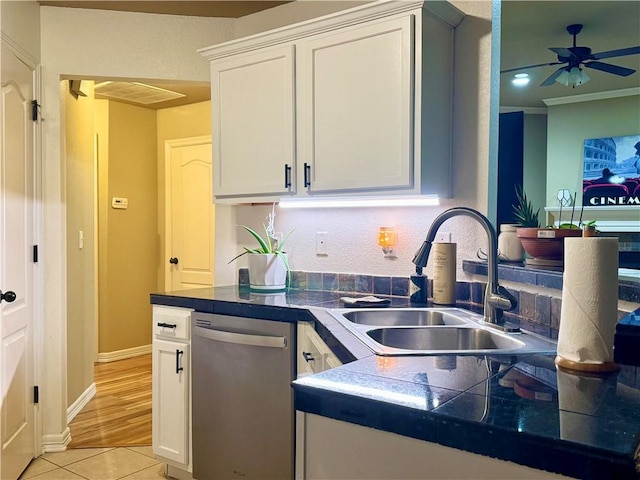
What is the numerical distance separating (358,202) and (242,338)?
88cm

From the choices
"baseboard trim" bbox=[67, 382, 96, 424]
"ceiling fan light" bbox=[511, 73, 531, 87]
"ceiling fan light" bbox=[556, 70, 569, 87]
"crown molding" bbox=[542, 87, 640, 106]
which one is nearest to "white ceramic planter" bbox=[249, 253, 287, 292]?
"baseboard trim" bbox=[67, 382, 96, 424]

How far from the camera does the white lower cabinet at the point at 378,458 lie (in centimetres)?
81

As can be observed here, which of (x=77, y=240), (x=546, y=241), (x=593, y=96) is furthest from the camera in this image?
(x=593, y=96)

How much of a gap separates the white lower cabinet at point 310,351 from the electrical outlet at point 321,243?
0.83 m

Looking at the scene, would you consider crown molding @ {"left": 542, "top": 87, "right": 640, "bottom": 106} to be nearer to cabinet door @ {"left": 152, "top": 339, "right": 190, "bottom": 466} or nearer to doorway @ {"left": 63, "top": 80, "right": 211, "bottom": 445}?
doorway @ {"left": 63, "top": 80, "right": 211, "bottom": 445}

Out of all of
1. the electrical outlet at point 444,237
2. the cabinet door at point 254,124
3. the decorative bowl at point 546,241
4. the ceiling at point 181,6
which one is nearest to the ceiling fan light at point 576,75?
the ceiling at point 181,6

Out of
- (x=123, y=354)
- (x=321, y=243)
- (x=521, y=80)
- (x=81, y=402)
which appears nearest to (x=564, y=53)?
(x=521, y=80)

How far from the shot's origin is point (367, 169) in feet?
7.75

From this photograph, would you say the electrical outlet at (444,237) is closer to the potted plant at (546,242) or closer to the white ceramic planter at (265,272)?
the potted plant at (546,242)

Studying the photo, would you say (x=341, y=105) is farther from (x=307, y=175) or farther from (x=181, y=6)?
(x=181, y=6)

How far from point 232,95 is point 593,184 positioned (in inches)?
204

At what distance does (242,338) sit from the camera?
2.24 metres

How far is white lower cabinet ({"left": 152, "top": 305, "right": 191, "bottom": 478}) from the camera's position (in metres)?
2.52

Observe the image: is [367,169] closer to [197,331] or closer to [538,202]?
[197,331]
